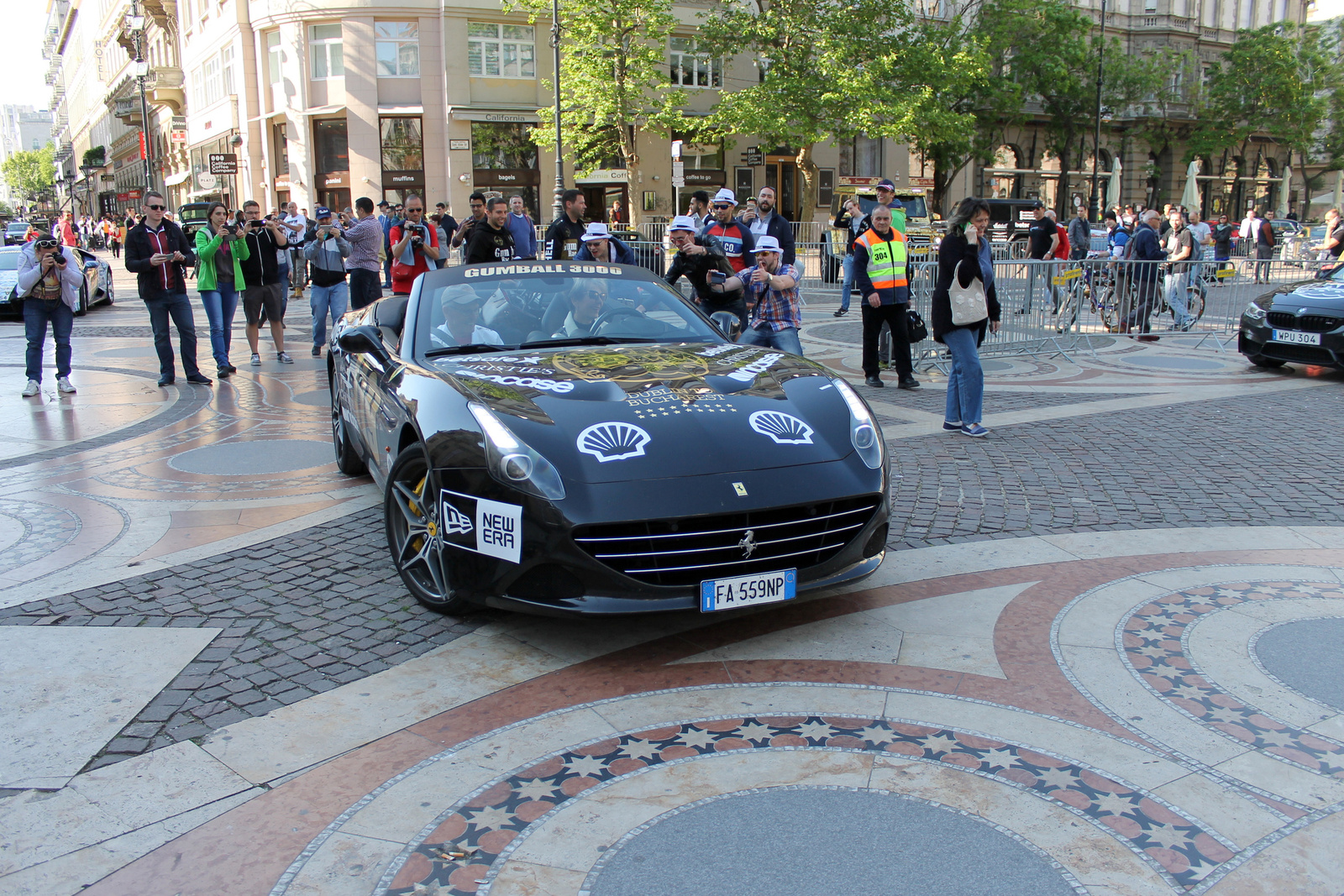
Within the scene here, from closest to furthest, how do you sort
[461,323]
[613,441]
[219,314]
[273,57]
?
[613,441]
[461,323]
[219,314]
[273,57]

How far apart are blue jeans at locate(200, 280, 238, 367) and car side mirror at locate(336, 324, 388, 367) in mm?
6459

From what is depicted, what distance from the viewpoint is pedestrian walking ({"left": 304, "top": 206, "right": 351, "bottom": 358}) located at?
11844mm

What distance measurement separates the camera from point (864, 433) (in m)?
4.29

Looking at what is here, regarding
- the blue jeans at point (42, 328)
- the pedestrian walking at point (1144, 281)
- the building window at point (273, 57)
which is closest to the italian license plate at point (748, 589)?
the blue jeans at point (42, 328)

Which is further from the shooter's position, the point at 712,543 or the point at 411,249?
the point at 411,249

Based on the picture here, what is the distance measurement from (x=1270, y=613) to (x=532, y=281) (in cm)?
383

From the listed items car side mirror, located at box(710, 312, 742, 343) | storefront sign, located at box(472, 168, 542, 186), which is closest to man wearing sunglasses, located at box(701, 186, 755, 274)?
car side mirror, located at box(710, 312, 742, 343)

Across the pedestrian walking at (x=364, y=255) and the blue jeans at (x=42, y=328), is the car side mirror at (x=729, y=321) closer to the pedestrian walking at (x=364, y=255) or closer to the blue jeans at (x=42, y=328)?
the pedestrian walking at (x=364, y=255)

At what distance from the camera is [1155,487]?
653cm

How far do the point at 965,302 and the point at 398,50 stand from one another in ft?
118

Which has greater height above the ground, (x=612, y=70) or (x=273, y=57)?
(x=273, y=57)

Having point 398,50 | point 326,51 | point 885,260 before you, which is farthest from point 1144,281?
point 326,51

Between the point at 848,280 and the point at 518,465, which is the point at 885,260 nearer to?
the point at 848,280

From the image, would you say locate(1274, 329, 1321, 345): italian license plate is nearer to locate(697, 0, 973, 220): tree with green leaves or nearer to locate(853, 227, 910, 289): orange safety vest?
locate(853, 227, 910, 289): orange safety vest
